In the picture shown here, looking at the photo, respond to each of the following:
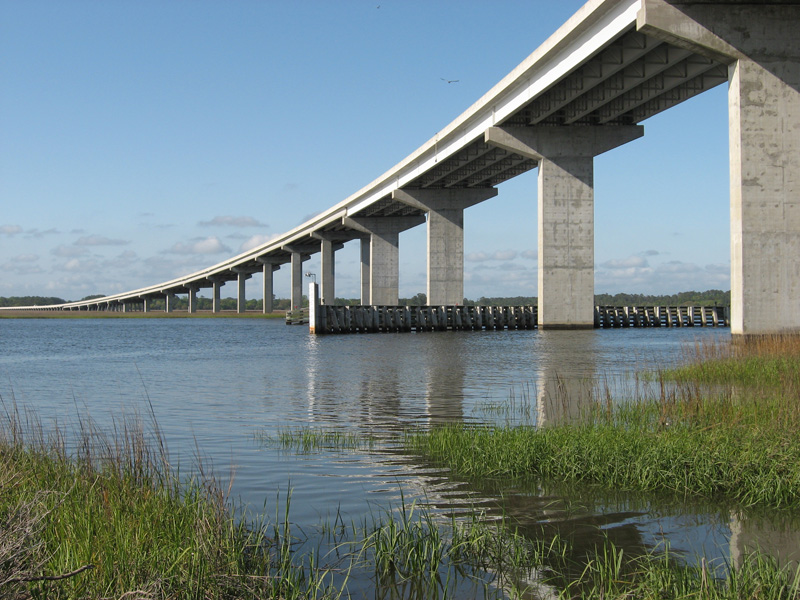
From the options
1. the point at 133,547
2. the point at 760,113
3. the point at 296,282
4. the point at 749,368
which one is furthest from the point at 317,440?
the point at 296,282

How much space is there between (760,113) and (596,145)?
1983cm

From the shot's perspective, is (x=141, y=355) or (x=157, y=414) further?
(x=141, y=355)

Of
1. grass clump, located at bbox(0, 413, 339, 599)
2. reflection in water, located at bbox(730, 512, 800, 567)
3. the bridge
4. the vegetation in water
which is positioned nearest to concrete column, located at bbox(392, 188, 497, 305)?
the bridge

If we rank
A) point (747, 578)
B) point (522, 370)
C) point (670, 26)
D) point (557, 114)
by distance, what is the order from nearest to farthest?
point (747, 578), point (522, 370), point (670, 26), point (557, 114)

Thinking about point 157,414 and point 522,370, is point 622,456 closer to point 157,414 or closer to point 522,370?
point 157,414

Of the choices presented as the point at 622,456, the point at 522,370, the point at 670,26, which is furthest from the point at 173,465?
the point at 670,26

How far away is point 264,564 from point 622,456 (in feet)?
14.5

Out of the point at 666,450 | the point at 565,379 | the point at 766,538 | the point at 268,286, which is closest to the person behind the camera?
the point at 766,538

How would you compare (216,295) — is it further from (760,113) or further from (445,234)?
(760,113)

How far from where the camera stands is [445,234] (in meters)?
67.6

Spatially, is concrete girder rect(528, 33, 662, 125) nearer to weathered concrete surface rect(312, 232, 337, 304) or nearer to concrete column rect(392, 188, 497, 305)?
concrete column rect(392, 188, 497, 305)

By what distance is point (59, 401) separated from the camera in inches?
670

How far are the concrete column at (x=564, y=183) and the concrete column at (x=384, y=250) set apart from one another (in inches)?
1243

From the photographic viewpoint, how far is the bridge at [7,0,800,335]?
28969 mm
